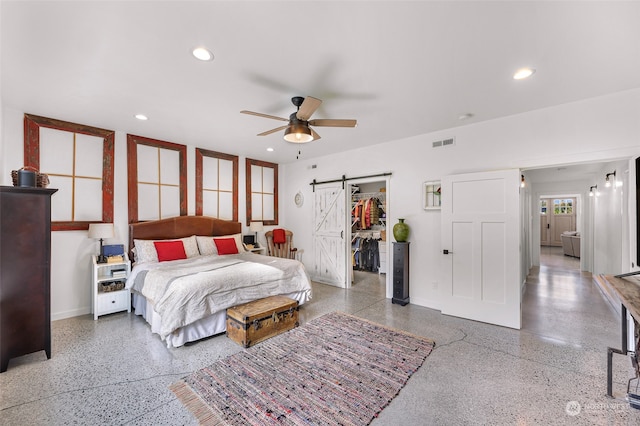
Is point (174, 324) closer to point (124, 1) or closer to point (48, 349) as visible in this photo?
point (48, 349)

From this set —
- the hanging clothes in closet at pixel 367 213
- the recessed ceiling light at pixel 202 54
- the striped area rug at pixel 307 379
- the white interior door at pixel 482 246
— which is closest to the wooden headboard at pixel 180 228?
the striped area rug at pixel 307 379

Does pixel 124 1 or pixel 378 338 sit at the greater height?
pixel 124 1

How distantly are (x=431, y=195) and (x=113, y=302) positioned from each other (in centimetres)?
509

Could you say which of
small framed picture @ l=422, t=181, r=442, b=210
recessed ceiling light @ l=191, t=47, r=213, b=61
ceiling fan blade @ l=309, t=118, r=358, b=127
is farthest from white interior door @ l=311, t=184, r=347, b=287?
recessed ceiling light @ l=191, t=47, r=213, b=61

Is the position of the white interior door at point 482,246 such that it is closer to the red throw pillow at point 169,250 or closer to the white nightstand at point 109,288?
the red throw pillow at point 169,250

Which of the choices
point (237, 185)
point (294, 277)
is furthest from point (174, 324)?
point (237, 185)

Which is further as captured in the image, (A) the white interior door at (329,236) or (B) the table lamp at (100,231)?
(A) the white interior door at (329,236)

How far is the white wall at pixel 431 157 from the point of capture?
9.89ft

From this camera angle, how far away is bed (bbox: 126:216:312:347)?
2.99m

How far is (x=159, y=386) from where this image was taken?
2.27 m

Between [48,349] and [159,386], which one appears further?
[48,349]

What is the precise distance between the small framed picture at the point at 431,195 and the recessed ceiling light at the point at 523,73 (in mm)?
1848

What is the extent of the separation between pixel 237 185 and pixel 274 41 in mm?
4175

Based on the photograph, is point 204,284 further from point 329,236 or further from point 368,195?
point 368,195
